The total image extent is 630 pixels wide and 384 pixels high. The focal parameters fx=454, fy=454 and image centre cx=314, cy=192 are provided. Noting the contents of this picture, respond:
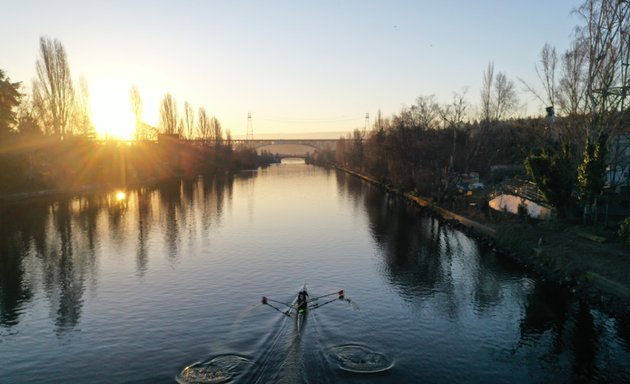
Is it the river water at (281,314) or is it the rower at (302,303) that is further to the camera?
the rower at (302,303)

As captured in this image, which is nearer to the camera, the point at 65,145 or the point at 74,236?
the point at 74,236

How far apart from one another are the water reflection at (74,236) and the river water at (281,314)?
211 mm

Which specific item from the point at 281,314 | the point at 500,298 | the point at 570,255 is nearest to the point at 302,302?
the point at 281,314

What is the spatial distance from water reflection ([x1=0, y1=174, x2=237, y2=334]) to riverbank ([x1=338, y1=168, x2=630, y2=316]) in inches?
1040

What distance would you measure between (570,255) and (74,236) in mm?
41310

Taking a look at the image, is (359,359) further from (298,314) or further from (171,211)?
(171,211)

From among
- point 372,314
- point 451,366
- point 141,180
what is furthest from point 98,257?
point 141,180

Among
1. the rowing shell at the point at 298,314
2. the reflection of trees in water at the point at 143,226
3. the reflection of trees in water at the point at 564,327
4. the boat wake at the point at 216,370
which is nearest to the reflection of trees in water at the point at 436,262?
the reflection of trees in water at the point at 564,327

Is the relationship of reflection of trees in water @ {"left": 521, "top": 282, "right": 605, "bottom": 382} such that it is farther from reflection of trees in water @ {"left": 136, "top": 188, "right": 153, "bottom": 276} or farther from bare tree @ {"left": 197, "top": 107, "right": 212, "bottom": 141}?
bare tree @ {"left": 197, "top": 107, "right": 212, "bottom": 141}

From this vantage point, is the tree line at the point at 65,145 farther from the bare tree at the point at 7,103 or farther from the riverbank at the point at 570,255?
the riverbank at the point at 570,255

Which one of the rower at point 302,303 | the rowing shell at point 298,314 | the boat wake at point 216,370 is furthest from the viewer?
the rower at point 302,303

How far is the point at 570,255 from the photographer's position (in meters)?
29.0

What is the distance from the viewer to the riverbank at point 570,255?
78.9 feet

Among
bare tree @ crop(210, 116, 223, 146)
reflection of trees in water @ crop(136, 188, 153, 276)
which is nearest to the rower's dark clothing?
reflection of trees in water @ crop(136, 188, 153, 276)
